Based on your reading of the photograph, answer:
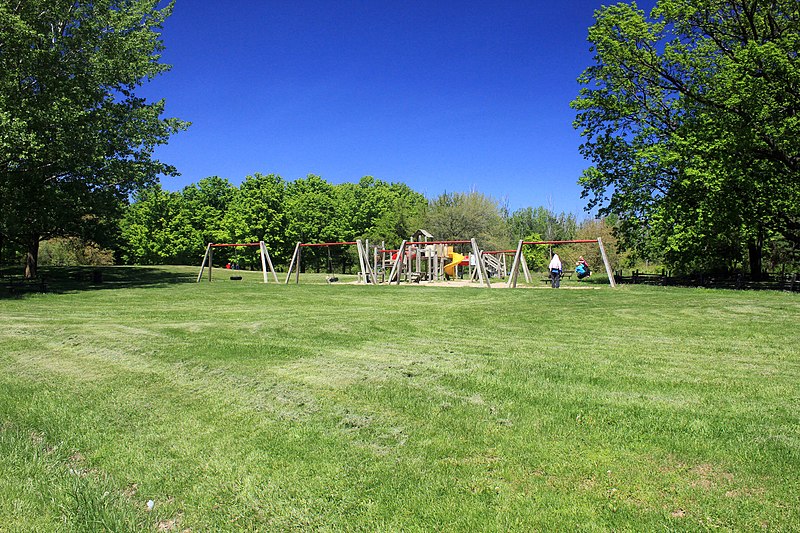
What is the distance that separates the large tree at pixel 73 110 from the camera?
1917 cm

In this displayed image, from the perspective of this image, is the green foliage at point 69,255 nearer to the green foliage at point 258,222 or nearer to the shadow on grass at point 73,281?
the shadow on grass at point 73,281

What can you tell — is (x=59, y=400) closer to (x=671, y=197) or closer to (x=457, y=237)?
(x=671, y=197)

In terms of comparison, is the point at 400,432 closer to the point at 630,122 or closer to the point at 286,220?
the point at 630,122

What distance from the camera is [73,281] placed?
27.8m

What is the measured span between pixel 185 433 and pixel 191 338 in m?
4.72

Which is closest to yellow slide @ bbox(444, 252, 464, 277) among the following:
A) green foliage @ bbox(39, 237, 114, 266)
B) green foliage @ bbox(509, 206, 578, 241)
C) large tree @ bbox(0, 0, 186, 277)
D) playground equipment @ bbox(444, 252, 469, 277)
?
playground equipment @ bbox(444, 252, 469, 277)

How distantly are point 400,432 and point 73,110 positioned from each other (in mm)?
20492

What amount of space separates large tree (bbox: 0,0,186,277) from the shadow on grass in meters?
2.62

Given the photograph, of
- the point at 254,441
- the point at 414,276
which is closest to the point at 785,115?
the point at 414,276

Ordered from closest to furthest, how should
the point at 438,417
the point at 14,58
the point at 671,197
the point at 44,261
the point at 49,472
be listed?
1. the point at 49,472
2. the point at 438,417
3. the point at 14,58
4. the point at 671,197
5. the point at 44,261

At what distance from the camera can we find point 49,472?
154 inches

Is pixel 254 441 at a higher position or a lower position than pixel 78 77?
lower

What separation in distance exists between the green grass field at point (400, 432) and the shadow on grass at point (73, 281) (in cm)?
1342

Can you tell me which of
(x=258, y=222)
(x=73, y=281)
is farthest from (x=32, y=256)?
(x=258, y=222)
